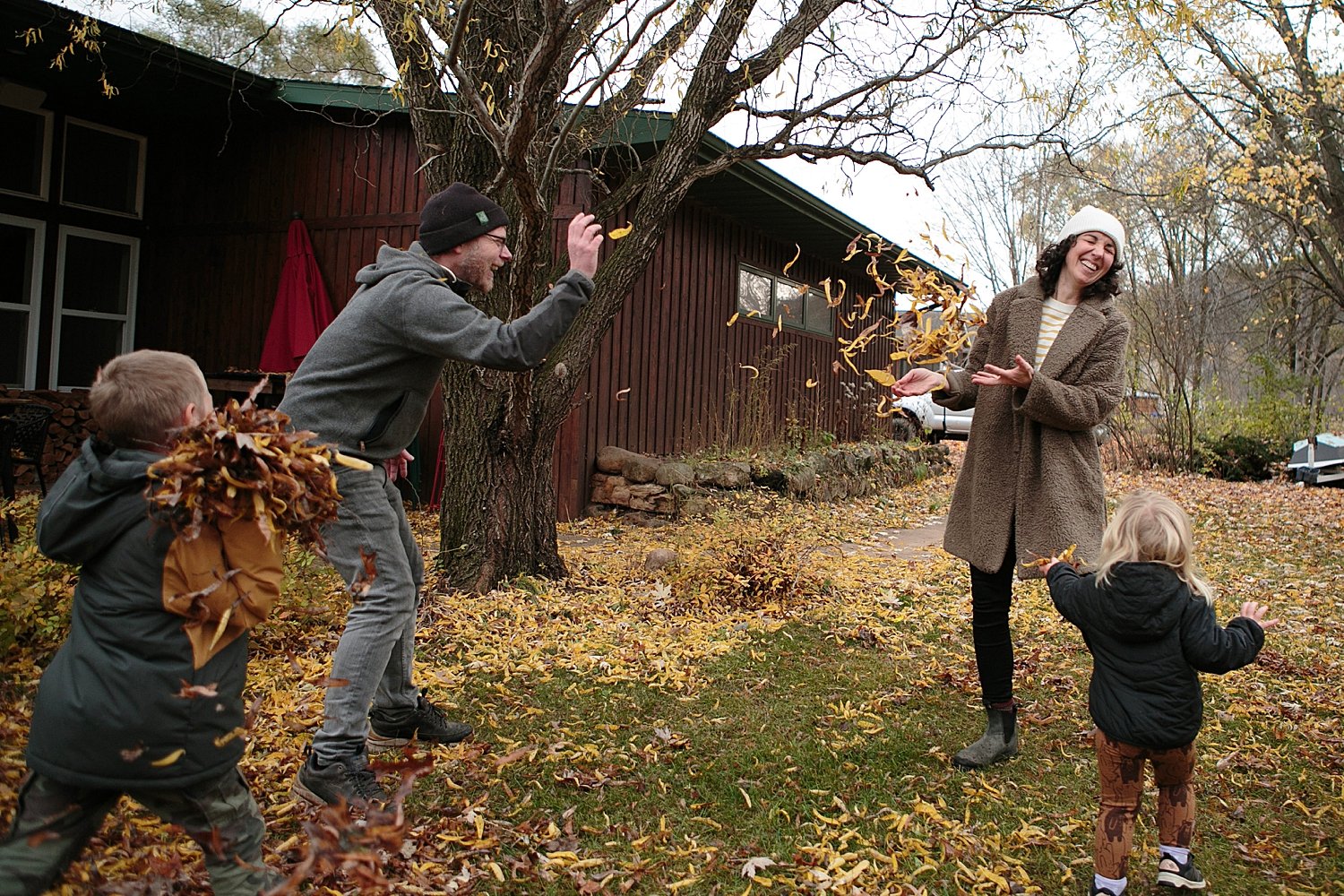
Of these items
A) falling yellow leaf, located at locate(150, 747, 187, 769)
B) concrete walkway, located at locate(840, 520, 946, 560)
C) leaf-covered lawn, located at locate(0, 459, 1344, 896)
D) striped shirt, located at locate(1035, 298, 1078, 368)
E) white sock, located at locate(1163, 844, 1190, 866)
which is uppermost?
striped shirt, located at locate(1035, 298, 1078, 368)

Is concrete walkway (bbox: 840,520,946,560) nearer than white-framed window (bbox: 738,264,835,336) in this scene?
Yes

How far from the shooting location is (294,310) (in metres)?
9.76

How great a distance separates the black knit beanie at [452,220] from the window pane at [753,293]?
965 cm

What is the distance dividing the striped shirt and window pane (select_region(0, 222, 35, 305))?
987cm

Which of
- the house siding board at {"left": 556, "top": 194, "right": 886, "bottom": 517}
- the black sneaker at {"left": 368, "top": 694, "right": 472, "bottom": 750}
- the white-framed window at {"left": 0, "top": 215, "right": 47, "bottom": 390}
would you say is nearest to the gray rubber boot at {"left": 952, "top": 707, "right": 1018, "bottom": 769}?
the black sneaker at {"left": 368, "top": 694, "right": 472, "bottom": 750}

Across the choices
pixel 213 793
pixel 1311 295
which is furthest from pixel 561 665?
pixel 1311 295

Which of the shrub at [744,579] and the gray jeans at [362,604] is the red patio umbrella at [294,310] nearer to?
the shrub at [744,579]

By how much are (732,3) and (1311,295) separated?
638 inches

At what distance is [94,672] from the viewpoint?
1891 millimetres

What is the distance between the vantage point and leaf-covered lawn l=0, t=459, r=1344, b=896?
2.78 m

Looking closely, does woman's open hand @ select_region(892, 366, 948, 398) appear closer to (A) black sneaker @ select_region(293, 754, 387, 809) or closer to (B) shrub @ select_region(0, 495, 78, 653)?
(A) black sneaker @ select_region(293, 754, 387, 809)

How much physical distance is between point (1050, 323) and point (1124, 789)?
1.63 m

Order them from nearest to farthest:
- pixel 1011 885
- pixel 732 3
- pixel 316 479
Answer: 1. pixel 316 479
2. pixel 1011 885
3. pixel 732 3

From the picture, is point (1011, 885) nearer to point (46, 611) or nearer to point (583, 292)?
point (583, 292)
